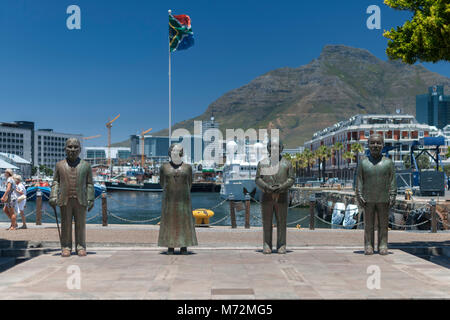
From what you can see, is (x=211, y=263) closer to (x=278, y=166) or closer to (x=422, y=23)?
(x=278, y=166)

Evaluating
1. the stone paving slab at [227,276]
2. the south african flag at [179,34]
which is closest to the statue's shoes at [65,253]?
the stone paving slab at [227,276]

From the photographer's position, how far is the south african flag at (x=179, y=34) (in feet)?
82.1

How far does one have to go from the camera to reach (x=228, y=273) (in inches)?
308

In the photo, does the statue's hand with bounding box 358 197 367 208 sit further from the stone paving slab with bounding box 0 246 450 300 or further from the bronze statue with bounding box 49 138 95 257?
the bronze statue with bounding box 49 138 95 257

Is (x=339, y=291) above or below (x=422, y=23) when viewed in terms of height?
below

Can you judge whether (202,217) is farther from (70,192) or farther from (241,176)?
(241,176)

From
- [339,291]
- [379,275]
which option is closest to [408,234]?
[379,275]

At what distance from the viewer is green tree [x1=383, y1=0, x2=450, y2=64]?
9.53 metres

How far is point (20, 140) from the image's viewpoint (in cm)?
19212

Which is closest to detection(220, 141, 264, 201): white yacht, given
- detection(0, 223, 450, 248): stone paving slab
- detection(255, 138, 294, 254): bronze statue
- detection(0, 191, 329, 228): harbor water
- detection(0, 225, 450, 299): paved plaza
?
detection(0, 191, 329, 228): harbor water

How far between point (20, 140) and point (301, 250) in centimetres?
19987

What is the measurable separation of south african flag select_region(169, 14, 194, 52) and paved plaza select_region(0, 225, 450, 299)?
1541 centimetres

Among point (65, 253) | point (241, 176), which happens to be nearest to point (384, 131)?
point (241, 176)
